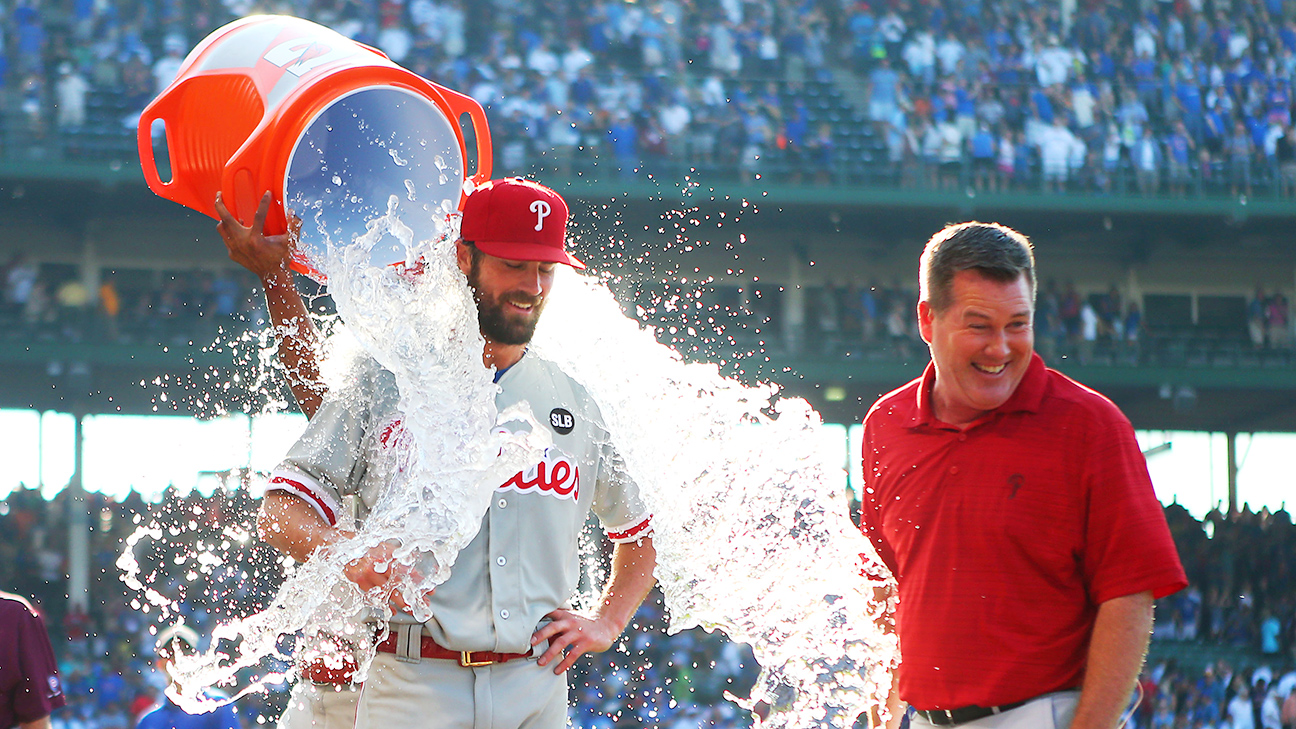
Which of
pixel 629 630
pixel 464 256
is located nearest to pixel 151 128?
pixel 464 256

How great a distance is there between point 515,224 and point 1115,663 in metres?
1.44

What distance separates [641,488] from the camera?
3102 mm

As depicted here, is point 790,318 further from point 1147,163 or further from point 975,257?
point 975,257

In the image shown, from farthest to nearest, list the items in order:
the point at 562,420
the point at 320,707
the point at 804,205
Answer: the point at 804,205 < the point at 320,707 < the point at 562,420

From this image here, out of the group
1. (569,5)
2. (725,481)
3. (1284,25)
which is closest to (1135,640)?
(725,481)

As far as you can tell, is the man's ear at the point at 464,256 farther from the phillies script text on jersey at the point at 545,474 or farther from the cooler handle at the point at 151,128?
the cooler handle at the point at 151,128

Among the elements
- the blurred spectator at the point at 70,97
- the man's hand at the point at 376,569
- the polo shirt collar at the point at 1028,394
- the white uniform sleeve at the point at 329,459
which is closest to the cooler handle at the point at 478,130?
the white uniform sleeve at the point at 329,459

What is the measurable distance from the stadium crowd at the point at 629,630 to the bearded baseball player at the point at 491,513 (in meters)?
9.08

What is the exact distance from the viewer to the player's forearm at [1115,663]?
8.02 feet

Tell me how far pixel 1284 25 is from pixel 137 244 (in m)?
17.6

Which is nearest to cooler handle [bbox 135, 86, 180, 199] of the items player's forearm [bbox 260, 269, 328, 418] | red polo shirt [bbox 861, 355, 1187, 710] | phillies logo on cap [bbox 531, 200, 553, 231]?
player's forearm [bbox 260, 269, 328, 418]

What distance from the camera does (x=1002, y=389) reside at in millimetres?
2641

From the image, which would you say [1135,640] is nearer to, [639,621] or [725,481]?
[725,481]

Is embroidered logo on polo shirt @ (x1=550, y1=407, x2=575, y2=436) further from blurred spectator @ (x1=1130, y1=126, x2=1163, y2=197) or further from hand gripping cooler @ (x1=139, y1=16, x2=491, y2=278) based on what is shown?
blurred spectator @ (x1=1130, y1=126, x2=1163, y2=197)
